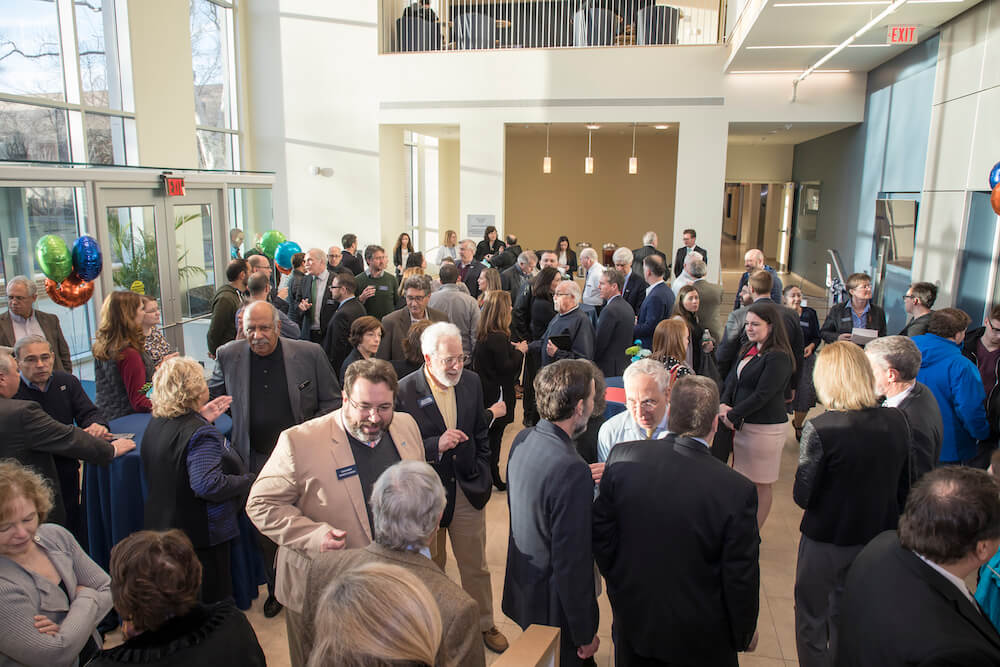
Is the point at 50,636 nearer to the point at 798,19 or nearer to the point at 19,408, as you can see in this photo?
the point at 19,408

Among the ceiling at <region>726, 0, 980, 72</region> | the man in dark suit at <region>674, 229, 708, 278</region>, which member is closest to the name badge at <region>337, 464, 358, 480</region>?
the ceiling at <region>726, 0, 980, 72</region>

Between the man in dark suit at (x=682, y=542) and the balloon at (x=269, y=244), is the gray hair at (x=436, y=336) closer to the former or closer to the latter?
the man in dark suit at (x=682, y=542)

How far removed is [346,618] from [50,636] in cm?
154

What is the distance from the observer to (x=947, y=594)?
1.69m

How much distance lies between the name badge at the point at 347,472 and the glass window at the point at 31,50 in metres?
8.47

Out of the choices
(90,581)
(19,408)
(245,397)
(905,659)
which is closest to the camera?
(905,659)

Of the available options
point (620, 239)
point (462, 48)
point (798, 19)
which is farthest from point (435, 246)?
point (798, 19)

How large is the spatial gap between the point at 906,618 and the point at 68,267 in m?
6.16

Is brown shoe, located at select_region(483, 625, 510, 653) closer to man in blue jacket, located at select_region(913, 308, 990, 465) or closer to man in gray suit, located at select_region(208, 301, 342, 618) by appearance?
man in gray suit, located at select_region(208, 301, 342, 618)

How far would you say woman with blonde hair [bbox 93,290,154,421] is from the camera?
398 cm

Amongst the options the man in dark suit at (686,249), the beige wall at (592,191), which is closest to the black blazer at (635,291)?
the man in dark suit at (686,249)

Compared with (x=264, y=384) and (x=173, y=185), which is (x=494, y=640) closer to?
(x=264, y=384)

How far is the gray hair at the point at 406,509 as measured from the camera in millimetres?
1871

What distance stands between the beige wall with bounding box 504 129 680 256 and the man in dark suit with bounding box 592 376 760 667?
15.7 m
